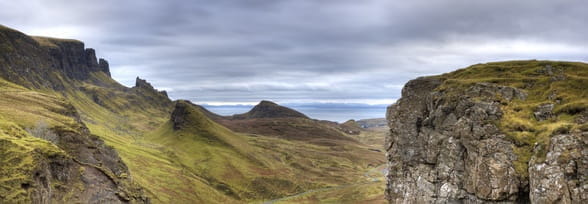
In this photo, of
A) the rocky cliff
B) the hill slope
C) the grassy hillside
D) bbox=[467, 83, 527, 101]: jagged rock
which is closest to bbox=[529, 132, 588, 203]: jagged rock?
the grassy hillside

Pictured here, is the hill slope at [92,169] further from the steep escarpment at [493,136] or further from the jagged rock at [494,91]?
the jagged rock at [494,91]

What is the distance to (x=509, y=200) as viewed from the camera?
42.7 m

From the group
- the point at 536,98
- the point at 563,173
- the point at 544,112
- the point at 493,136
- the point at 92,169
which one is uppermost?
the point at 536,98

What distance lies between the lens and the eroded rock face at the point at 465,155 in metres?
37.1

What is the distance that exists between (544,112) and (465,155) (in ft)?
38.4

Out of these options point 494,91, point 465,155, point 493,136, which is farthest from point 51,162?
point 494,91

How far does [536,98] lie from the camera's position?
51562 mm

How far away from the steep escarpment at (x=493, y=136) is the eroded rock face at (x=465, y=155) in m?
0.11

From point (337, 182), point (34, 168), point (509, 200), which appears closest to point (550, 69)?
point (509, 200)

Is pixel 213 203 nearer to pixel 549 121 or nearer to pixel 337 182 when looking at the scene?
pixel 337 182

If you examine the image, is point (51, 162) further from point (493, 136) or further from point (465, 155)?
point (493, 136)

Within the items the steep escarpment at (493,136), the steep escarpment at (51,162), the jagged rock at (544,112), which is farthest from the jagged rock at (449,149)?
the steep escarpment at (51,162)

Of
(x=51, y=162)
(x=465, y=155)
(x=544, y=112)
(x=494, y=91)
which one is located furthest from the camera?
(x=51, y=162)

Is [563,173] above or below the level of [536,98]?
below
